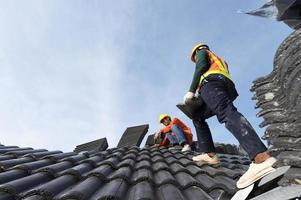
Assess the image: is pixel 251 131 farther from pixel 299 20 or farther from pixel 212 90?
pixel 299 20

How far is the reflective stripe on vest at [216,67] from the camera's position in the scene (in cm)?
372

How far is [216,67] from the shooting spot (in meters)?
3.77

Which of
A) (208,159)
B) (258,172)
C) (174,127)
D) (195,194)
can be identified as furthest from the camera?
(174,127)

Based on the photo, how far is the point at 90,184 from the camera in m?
2.69

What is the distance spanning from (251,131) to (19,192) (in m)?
1.93

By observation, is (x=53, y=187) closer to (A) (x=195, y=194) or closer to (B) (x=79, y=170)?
Result: (B) (x=79, y=170)

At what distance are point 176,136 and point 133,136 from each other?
156cm

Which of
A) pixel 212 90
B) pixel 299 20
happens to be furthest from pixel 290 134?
pixel 299 20

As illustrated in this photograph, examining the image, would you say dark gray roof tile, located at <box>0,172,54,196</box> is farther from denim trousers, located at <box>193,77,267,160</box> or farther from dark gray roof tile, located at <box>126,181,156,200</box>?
denim trousers, located at <box>193,77,267,160</box>

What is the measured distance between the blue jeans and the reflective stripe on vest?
3.45 m

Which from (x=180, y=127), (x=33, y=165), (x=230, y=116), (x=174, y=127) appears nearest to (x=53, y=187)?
(x=33, y=165)

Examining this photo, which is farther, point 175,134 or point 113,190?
point 175,134

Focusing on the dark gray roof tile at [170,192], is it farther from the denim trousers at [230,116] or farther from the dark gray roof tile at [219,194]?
the denim trousers at [230,116]

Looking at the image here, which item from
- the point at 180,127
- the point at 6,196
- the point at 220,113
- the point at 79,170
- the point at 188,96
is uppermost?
the point at 180,127
